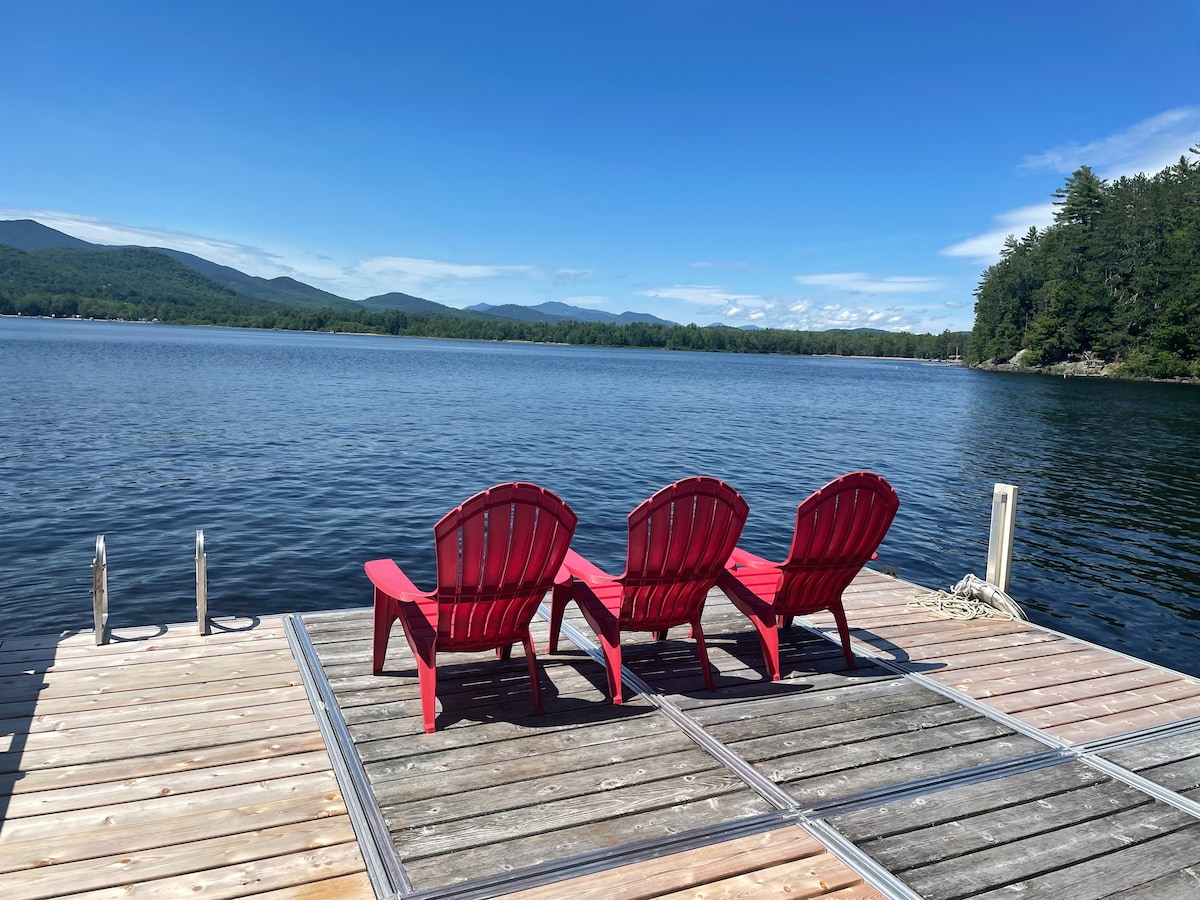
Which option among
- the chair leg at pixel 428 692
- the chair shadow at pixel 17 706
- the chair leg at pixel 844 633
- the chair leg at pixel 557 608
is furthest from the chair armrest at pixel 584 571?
the chair shadow at pixel 17 706

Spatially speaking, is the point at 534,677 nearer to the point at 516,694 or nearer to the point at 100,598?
the point at 516,694

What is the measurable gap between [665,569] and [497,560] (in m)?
0.90

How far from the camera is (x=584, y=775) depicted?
309 centimetres

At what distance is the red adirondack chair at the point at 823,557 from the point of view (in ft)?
13.5

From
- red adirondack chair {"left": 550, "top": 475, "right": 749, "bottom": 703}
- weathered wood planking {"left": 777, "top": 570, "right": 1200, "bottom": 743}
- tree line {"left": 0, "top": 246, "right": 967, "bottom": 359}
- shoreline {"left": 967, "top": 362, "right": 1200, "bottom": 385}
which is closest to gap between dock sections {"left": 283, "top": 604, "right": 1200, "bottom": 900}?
weathered wood planking {"left": 777, "top": 570, "right": 1200, "bottom": 743}

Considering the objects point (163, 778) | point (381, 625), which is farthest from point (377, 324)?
point (163, 778)

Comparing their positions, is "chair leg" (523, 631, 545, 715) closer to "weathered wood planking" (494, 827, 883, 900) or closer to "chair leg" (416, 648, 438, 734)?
"chair leg" (416, 648, 438, 734)

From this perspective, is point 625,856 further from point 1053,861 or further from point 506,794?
point 1053,861

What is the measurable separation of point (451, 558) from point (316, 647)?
1643mm

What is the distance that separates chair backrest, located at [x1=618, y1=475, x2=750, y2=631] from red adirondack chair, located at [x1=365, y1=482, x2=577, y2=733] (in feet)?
1.32

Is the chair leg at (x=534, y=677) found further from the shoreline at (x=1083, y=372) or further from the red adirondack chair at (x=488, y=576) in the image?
the shoreline at (x=1083, y=372)

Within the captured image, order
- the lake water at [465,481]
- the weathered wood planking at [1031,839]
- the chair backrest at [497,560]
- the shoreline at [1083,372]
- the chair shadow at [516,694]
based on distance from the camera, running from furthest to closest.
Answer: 1. the shoreline at [1083,372]
2. the lake water at [465,481]
3. the chair shadow at [516,694]
4. the chair backrest at [497,560]
5. the weathered wood planking at [1031,839]

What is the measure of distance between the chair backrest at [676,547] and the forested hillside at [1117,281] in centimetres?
6642

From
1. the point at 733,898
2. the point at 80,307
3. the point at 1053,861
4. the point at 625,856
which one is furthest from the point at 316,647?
the point at 80,307
